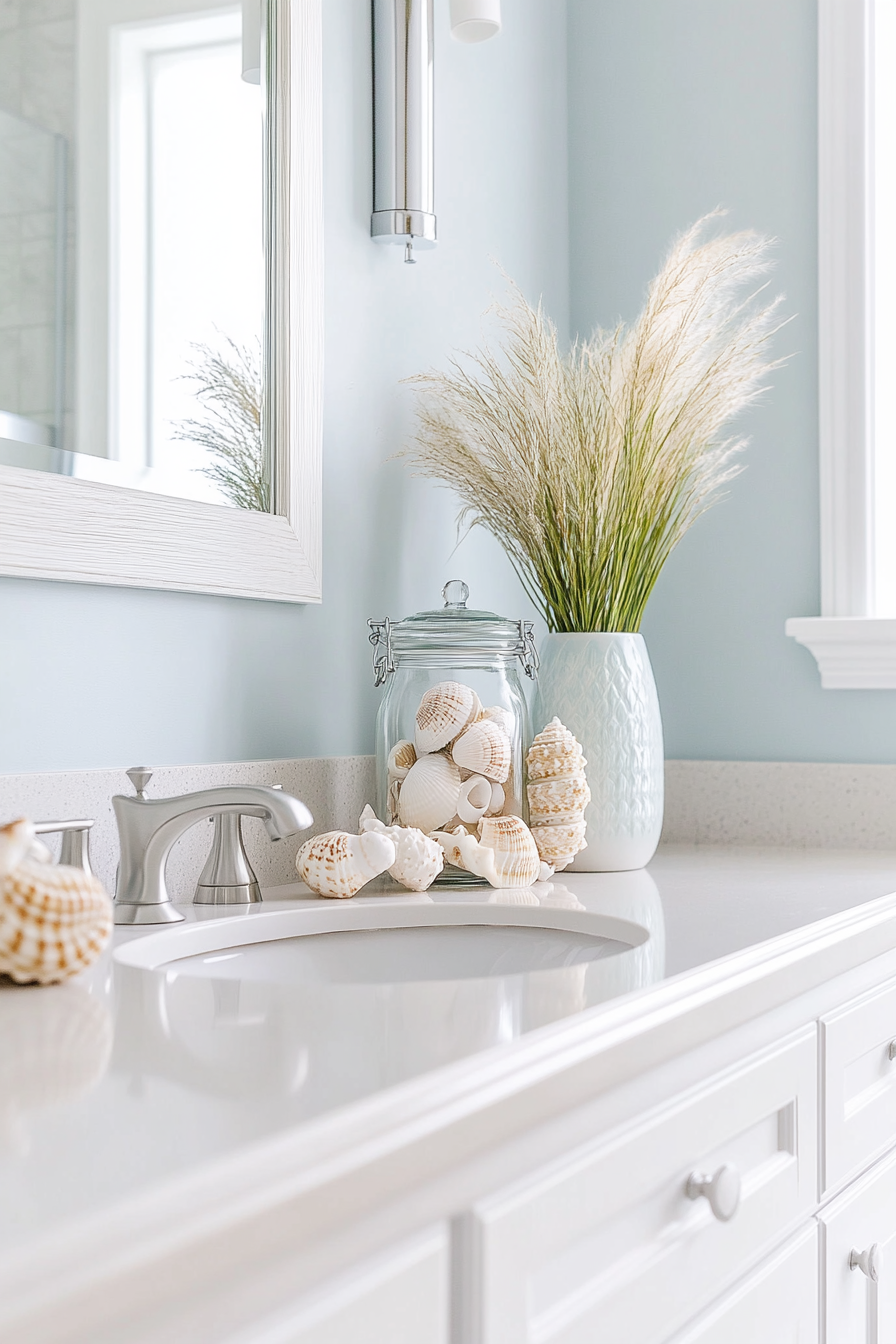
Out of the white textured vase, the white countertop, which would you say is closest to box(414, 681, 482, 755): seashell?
the white textured vase

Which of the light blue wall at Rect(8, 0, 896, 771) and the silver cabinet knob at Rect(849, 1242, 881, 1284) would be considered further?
the light blue wall at Rect(8, 0, 896, 771)

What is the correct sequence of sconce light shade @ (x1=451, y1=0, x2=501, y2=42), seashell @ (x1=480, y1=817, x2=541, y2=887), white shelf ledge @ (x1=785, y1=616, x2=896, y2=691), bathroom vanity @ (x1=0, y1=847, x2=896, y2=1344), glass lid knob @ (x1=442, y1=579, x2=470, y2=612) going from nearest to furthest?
bathroom vanity @ (x1=0, y1=847, x2=896, y2=1344)
seashell @ (x1=480, y1=817, x2=541, y2=887)
glass lid knob @ (x1=442, y1=579, x2=470, y2=612)
sconce light shade @ (x1=451, y1=0, x2=501, y2=42)
white shelf ledge @ (x1=785, y1=616, x2=896, y2=691)

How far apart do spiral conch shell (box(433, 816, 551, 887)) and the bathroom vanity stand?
5 centimetres

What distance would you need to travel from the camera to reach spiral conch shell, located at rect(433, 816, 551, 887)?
46.0 inches

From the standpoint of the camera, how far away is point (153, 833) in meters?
0.96

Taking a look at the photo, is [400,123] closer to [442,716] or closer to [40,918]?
[442,716]

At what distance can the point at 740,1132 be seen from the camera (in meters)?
0.79

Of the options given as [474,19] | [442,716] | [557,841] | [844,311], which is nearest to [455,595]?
[442,716]

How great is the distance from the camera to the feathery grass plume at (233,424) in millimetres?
1156

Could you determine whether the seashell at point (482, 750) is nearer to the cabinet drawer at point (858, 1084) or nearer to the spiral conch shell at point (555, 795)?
the spiral conch shell at point (555, 795)

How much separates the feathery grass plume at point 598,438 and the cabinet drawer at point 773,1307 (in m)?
0.73

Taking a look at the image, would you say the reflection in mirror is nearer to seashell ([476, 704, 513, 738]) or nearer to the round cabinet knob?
seashell ([476, 704, 513, 738])

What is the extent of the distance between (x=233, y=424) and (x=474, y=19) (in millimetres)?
589

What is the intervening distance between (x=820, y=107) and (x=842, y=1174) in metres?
1.39
